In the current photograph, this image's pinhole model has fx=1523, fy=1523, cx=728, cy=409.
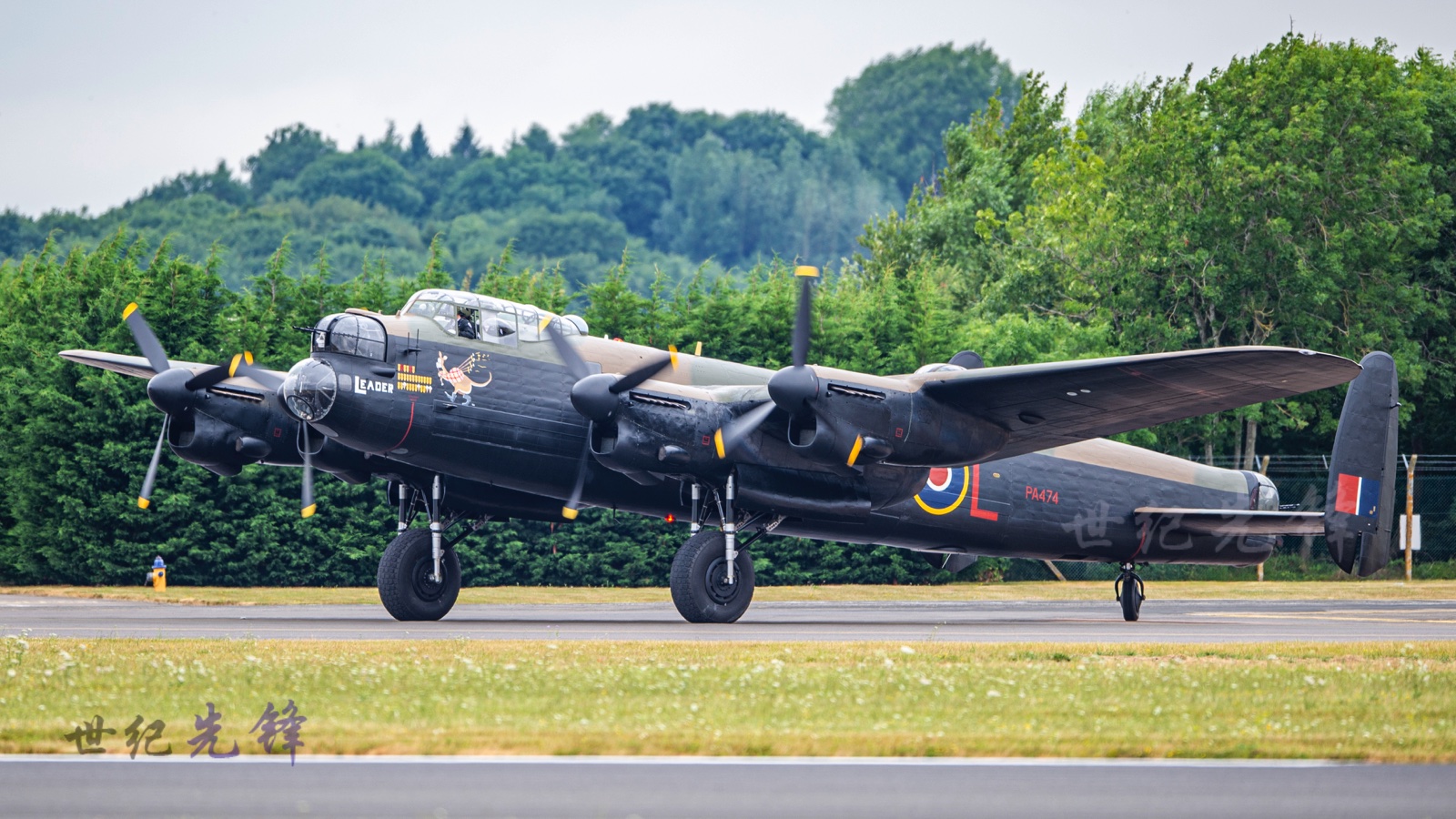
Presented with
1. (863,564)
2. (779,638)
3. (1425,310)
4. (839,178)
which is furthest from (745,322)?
(839,178)

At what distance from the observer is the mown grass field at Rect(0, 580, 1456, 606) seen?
30750 millimetres

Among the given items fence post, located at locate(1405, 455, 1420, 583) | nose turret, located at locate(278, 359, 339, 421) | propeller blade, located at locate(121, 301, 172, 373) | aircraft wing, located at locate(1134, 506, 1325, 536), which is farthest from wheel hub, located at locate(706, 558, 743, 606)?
fence post, located at locate(1405, 455, 1420, 583)

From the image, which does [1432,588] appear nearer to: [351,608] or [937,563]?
[937,563]

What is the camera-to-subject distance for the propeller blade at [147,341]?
958 inches

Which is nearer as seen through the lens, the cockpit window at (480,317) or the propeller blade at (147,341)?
the cockpit window at (480,317)

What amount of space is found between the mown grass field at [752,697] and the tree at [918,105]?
153 metres

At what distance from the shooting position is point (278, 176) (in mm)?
160125

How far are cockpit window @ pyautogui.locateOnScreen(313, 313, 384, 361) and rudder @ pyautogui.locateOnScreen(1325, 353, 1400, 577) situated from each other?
1447cm

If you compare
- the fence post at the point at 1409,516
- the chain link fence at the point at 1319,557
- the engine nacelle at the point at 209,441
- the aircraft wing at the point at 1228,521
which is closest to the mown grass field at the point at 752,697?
the engine nacelle at the point at 209,441

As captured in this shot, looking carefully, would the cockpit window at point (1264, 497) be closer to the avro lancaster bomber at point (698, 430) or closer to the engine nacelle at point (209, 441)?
the avro lancaster bomber at point (698, 430)

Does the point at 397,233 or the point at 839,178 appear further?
the point at 839,178

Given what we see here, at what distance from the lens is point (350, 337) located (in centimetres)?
2119

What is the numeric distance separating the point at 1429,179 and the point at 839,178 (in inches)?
4739

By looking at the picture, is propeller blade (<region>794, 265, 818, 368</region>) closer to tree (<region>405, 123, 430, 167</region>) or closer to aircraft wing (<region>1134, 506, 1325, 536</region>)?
aircraft wing (<region>1134, 506, 1325, 536</region>)
